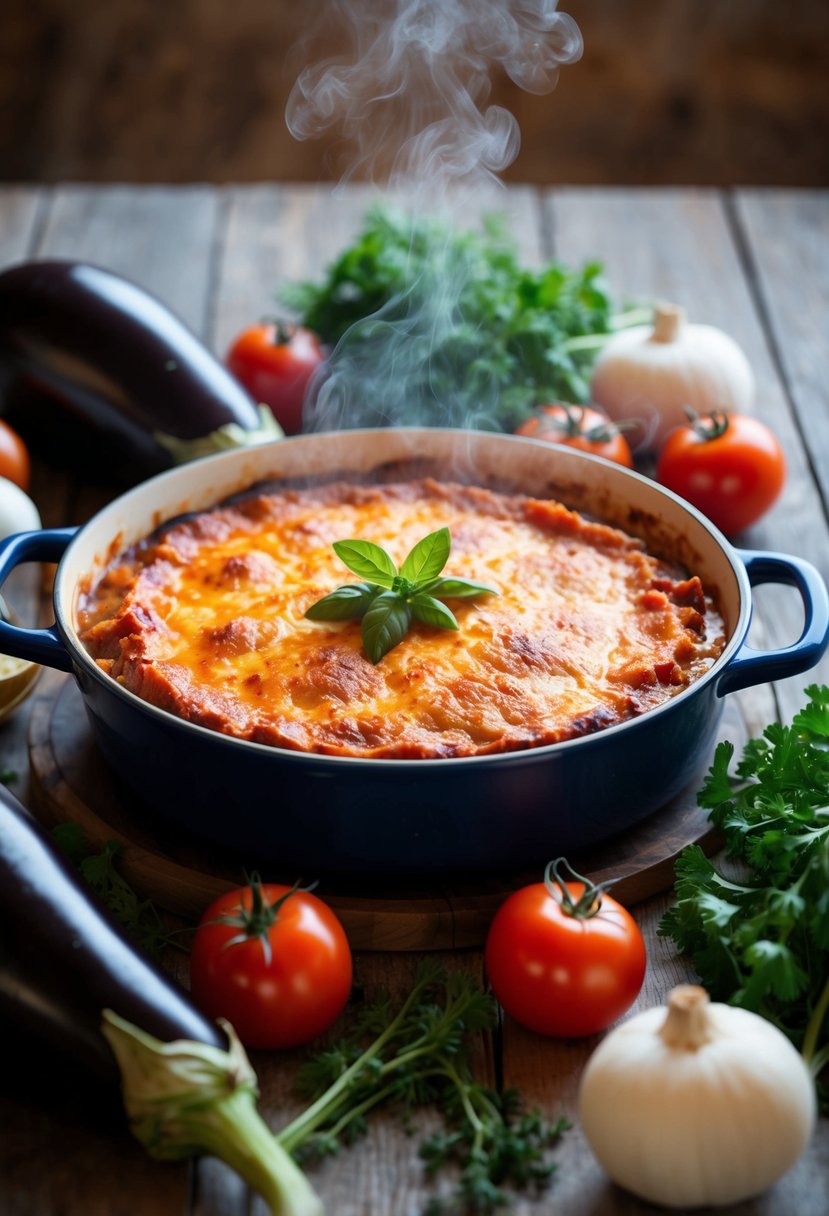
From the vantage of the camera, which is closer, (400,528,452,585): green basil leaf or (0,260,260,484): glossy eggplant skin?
(400,528,452,585): green basil leaf

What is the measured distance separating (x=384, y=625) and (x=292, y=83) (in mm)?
5966

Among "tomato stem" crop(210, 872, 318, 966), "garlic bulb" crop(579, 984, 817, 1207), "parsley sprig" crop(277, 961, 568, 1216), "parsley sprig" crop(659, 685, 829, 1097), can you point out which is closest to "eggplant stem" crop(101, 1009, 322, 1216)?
"parsley sprig" crop(277, 961, 568, 1216)

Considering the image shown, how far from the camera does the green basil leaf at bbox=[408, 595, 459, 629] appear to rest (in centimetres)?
271

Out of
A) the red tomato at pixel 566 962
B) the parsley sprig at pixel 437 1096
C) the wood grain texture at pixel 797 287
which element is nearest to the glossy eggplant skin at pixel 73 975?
the parsley sprig at pixel 437 1096

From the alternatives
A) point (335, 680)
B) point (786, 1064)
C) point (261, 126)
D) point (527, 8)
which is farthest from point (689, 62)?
point (786, 1064)

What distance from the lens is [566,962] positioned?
2.25 m

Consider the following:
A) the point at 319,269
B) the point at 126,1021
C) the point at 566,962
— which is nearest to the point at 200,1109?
the point at 126,1021

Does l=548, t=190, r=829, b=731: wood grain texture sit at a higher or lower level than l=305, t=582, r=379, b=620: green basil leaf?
lower

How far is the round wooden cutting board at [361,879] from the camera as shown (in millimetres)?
2514

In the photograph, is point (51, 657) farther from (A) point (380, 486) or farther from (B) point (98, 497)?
(B) point (98, 497)

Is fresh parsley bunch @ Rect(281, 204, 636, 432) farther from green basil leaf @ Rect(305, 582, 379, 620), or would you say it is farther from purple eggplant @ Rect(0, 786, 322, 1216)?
purple eggplant @ Rect(0, 786, 322, 1216)

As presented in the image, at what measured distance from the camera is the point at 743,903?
7.87 ft

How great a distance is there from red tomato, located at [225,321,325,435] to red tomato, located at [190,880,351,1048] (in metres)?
2.24

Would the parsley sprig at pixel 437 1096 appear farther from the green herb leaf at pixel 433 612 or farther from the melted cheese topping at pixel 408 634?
the green herb leaf at pixel 433 612
